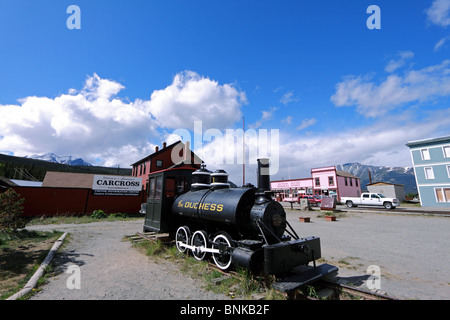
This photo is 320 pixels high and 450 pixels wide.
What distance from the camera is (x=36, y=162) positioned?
81.6 meters

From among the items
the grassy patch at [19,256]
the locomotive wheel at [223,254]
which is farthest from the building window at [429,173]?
the grassy patch at [19,256]

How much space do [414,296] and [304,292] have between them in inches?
81.3

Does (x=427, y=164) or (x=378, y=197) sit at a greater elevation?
(x=427, y=164)

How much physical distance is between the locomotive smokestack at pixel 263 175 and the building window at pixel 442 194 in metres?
31.9

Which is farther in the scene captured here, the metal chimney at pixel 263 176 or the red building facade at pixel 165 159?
the red building facade at pixel 165 159

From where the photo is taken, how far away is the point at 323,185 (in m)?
37.1

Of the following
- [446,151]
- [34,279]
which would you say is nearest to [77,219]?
[34,279]

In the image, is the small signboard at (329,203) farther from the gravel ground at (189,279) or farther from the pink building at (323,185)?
the pink building at (323,185)

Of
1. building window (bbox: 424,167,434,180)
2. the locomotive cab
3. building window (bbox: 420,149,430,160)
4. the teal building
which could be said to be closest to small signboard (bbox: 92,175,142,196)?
the locomotive cab

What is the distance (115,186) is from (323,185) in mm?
32605

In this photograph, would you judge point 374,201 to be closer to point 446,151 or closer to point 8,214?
point 446,151

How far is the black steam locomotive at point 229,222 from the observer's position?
429 centimetres

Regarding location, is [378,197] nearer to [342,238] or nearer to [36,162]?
[342,238]
